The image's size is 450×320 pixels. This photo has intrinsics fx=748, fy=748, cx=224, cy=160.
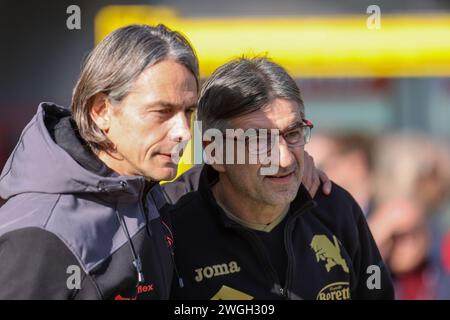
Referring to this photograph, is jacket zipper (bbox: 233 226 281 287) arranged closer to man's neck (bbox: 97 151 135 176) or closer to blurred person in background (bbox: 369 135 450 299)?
man's neck (bbox: 97 151 135 176)

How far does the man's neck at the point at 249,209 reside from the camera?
2.92 meters

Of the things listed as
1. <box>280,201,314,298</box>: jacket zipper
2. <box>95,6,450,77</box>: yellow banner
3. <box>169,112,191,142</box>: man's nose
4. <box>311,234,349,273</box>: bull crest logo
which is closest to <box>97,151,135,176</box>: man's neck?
<box>169,112,191,142</box>: man's nose

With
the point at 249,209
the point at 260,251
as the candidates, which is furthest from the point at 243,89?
the point at 260,251

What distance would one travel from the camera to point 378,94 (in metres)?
6.38

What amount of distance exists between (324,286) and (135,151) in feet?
3.18

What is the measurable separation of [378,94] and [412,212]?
1.04 m

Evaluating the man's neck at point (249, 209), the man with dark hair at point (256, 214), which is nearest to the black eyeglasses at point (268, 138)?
the man with dark hair at point (256, 214)

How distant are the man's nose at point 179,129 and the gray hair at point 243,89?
0.51 m

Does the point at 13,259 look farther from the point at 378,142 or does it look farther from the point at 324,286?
the point at 378,142

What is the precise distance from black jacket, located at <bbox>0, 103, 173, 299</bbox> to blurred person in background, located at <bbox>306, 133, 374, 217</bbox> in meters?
3.94

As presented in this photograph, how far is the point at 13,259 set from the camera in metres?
2.07

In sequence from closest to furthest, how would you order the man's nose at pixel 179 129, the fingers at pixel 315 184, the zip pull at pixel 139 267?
the zip pull at pixel 139 267, the man's nose at pixel 179 129, the fingers at pixel 315 184

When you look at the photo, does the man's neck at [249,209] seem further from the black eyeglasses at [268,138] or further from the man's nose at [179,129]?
the man's nose at [179,129]
